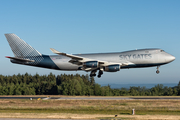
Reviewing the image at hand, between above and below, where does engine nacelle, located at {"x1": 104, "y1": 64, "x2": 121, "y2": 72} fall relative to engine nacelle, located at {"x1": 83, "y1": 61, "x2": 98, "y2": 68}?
below

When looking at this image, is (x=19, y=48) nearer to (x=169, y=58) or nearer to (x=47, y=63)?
(x=47, y=63)

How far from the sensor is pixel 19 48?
1950 inches

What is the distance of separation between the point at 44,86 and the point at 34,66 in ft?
244

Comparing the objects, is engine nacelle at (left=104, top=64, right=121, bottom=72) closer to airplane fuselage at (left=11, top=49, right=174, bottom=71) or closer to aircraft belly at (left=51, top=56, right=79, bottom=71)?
airplane fuselage at (left=11, top=49, right=174, bottom=71)

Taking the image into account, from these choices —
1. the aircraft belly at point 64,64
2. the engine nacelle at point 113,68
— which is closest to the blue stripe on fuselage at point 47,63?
the aircraft belly at point 64,64

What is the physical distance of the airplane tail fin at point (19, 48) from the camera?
A: 4919 cm

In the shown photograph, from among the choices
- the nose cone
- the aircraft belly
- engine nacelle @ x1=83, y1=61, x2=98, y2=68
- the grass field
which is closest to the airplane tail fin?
the aircraft belly

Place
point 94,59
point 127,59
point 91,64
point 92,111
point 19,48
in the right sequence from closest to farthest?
point 92,111 → point 91,64 → point 127,59 → point 94,59 → point 19,48

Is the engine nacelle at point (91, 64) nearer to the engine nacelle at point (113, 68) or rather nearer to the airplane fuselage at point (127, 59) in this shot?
the airplane fuselage at point (127, 59)

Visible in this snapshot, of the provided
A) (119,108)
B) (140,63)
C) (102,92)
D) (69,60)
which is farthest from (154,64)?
(102,92)

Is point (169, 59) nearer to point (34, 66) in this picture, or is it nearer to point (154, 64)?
point (154, 64)

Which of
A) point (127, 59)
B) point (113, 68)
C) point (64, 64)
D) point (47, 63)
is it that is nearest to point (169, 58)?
point (127, 59)

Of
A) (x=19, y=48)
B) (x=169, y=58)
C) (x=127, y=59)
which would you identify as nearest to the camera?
(x=169, y=58)

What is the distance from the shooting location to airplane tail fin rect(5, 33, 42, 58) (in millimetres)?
49188
